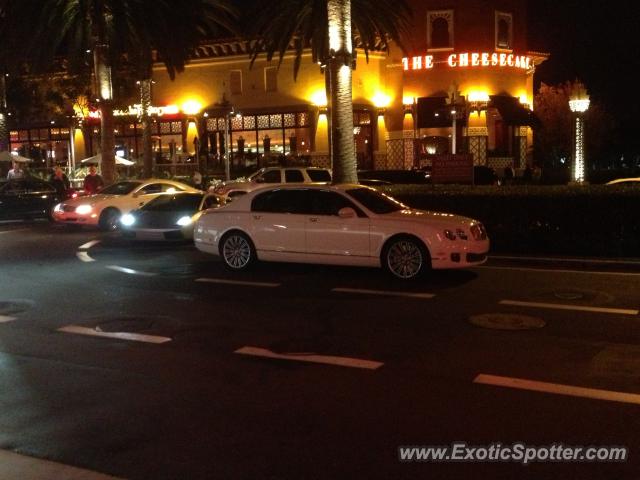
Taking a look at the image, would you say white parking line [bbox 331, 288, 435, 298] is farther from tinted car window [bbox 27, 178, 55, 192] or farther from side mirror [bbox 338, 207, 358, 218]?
tinted car window [bbox 27, 178, 55, 192]

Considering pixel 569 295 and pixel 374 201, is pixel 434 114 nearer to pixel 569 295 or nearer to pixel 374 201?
pixel 374 201

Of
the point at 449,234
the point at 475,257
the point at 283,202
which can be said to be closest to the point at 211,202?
the point at 283,202

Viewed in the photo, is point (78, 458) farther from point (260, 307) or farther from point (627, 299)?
point (627, 299)

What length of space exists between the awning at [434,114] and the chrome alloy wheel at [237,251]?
24.7m

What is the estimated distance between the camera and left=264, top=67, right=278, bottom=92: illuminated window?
40406 mm

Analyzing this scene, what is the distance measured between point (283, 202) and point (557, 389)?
7616 mm

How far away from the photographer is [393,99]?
130 feet

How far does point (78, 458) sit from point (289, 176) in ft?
65.6

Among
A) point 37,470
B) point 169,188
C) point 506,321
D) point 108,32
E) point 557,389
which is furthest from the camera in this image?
point 108,32

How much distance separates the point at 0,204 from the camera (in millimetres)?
26062

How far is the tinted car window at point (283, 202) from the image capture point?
530 inches

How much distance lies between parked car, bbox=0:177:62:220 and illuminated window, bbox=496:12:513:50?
22.9m

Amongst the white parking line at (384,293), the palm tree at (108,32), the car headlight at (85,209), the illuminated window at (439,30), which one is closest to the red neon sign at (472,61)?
the illuminated window at (439,30)

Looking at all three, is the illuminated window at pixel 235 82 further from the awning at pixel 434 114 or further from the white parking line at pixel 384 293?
the white parking line at pixel 384 293
